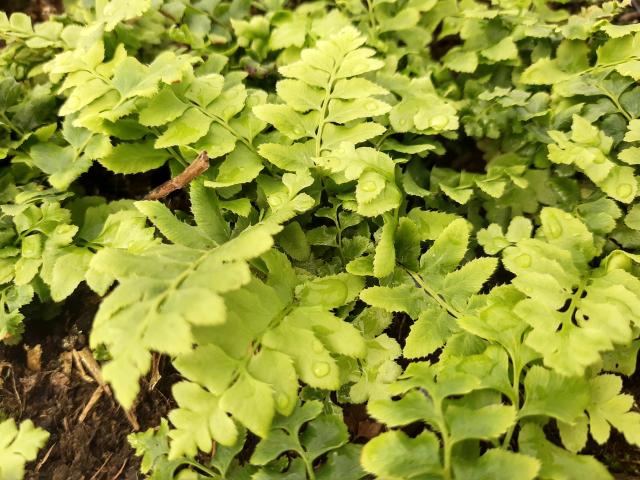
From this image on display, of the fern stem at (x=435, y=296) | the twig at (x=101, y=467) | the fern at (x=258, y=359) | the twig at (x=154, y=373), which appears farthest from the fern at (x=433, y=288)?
the twig at (x=101, y=467)

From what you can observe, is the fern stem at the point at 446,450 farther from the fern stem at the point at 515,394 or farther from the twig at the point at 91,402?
the twig at the point at 91,402

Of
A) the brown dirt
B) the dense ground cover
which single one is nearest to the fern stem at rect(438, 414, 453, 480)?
the dense ground cover

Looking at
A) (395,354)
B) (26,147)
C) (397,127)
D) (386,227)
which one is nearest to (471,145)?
(397,127)

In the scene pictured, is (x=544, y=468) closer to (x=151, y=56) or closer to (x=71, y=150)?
(x=71, y=150)

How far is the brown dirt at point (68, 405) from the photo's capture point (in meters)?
1.77

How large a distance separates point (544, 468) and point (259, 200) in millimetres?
1198

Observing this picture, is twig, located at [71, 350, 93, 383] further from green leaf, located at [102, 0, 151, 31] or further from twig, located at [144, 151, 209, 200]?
green leaf, located at [102, 0, 151, 31]

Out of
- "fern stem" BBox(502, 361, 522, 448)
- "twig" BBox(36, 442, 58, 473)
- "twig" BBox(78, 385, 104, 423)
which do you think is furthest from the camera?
"twig" BBox(78, 385, 104, 423)

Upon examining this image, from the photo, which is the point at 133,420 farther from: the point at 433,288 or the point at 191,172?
the point at 433,288

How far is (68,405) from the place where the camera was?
1.90m

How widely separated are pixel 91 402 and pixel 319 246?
0.95 metres

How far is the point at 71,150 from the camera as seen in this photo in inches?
79.7

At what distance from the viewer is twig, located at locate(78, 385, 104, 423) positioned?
1873 mm

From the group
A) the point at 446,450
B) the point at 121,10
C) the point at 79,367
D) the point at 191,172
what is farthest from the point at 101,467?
the point at 121,10
